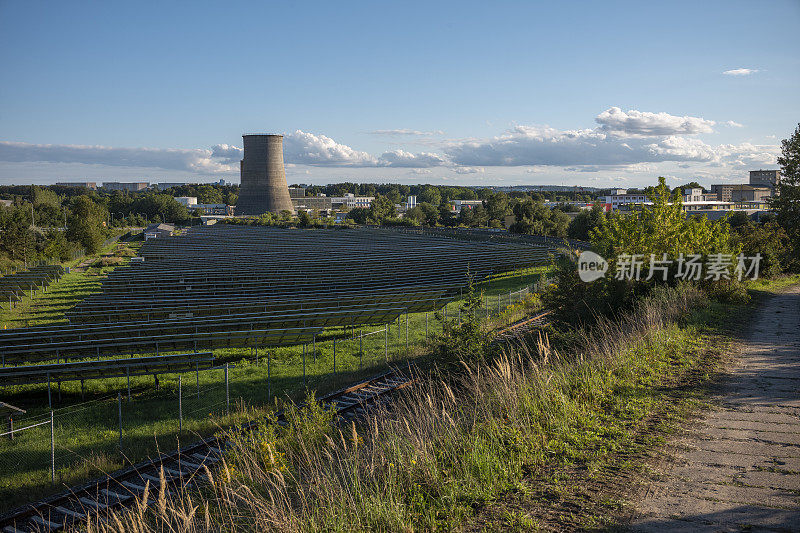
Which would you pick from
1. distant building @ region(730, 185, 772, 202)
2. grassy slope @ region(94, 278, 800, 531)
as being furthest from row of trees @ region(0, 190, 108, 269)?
distant building @ region(730, 185, 772, 202)

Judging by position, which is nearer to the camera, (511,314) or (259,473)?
(259,473)

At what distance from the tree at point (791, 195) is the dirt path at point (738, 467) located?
2910cm

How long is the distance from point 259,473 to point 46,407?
11.2 meters

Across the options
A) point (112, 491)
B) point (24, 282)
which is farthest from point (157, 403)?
point (24, 282)

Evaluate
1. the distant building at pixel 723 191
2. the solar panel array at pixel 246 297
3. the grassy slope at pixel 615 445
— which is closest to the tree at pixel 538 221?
the solar panel array at pixel 246 297

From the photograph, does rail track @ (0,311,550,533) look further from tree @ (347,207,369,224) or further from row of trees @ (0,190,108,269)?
tree @ (347,207,369,224)

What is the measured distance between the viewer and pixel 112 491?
8.69 m

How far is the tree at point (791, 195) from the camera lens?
108 feet

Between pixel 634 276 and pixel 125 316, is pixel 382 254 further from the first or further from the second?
pixel 634 276

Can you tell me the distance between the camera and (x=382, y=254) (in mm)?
48031

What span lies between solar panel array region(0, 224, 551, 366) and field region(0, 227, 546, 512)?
95cm

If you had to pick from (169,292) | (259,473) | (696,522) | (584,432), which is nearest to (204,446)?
(259,473)

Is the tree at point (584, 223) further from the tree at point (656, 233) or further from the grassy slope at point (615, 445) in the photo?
the grassy slope at point (615, 445)

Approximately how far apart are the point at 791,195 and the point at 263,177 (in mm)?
78363
